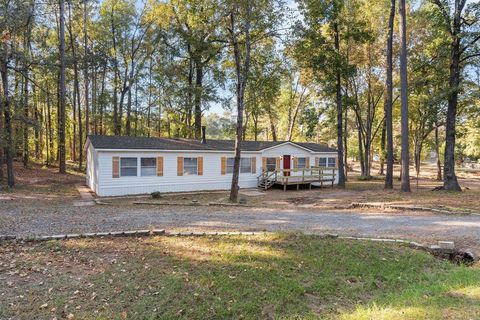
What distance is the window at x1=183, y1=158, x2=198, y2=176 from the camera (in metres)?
17.0

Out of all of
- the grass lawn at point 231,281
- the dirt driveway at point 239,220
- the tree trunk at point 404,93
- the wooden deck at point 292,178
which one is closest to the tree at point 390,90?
the tree trunk at point 404,93

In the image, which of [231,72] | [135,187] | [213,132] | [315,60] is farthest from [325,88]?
[213,132]

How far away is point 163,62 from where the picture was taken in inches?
971

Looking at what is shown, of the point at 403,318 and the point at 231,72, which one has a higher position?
the point at 231,72

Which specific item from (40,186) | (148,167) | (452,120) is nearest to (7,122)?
(40,186)

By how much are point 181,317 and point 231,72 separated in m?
23.1

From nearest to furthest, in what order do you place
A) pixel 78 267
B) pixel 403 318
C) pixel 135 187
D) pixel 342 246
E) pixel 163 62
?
pixel 403 318
pixel 78 267
pixel 342 246
pixel 135 187
pixel 163 62

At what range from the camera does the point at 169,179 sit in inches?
647

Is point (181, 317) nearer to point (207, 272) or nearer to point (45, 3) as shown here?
point (207, 272)

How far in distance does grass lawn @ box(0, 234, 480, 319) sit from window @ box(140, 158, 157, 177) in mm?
9756

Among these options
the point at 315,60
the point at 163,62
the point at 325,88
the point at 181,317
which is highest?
the point at 163,62

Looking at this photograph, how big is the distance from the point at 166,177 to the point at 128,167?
6.89 ft

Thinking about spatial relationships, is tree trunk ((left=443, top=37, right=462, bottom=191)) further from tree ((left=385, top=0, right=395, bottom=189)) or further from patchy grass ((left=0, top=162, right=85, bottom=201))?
patchy grass ((left=0, top=162, right=85, bottom=201))

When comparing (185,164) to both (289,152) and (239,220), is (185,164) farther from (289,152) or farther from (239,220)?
(239,220)
